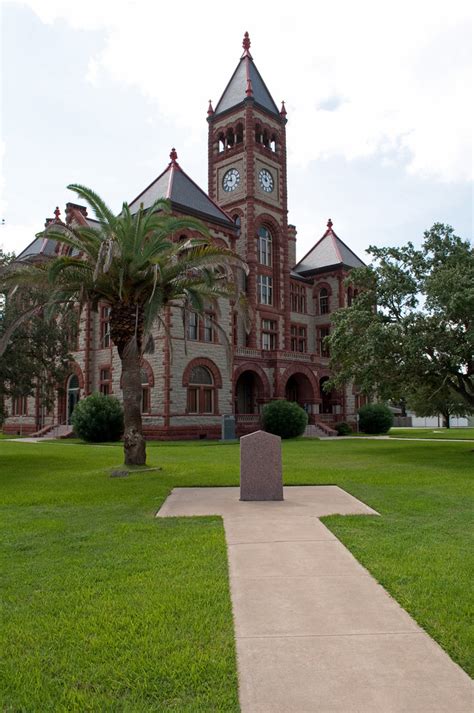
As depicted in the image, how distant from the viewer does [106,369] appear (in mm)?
39312

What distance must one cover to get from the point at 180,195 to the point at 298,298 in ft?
54.7

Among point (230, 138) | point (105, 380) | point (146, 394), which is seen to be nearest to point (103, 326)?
point (105, 380)

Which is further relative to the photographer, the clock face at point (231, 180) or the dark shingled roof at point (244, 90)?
the dark shingled roof at point (244, 90)

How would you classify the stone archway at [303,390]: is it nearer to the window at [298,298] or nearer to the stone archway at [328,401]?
the stone archway at [328,401]

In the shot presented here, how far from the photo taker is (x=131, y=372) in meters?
17.7

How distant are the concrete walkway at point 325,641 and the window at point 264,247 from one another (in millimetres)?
38697

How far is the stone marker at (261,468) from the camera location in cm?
1136

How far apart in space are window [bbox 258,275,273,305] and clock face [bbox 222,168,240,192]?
7893 mm

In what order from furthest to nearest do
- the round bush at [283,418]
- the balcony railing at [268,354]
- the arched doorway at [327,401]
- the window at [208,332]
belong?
the arched doorway at [327,401] → the balcony railing at [268,354] → the window at [208,332] → the round bush at [283,418]

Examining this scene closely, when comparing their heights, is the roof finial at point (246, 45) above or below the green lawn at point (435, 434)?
above

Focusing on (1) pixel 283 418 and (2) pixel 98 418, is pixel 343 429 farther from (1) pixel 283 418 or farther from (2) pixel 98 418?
(2) pixel 98 418

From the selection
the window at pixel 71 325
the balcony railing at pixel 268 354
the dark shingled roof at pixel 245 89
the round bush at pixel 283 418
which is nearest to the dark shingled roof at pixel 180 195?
the balcony railing at pixel 268 354

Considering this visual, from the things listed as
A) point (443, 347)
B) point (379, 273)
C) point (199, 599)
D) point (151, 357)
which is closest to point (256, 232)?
point (151, 357)

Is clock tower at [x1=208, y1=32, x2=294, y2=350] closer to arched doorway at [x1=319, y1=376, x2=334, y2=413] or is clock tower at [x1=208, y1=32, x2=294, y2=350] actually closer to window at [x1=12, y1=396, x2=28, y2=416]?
arched doorway at [x1=319, y1=376, x2=334, y2=413]
